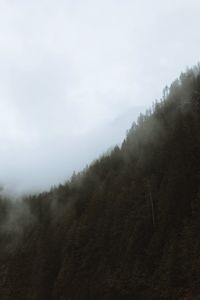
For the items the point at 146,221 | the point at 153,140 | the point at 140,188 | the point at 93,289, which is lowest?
the point at 93,289

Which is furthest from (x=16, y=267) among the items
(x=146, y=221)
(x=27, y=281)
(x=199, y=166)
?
(x=199, y=166)

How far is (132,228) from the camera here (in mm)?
95000

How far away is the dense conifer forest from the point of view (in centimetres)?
7756

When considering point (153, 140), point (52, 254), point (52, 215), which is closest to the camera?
point (153, 140)

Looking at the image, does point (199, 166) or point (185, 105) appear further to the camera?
point (185, 105)

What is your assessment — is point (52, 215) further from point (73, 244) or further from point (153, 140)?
point (153, 140)

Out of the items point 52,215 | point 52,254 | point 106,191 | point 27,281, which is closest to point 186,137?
point 106,191

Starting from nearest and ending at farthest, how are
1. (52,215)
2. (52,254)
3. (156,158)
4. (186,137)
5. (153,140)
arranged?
1. (186,137)
2. (156,158)
3. (153,140)
4. (52,254)
5. (52,215)

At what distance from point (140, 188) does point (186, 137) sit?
14202 millimetres

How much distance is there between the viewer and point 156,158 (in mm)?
107375

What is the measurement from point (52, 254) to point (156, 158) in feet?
144

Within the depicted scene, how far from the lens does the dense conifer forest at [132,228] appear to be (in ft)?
254

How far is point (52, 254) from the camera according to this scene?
437ft

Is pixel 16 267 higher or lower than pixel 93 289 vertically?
higher
